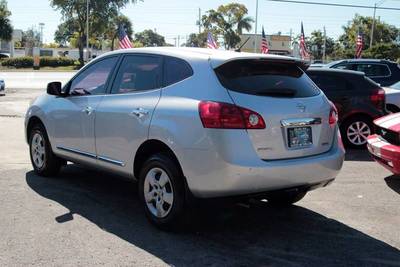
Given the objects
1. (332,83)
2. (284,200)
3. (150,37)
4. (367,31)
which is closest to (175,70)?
(284,200)

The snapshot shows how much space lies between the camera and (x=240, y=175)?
4535mm

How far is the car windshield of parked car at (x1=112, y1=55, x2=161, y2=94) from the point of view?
5.45 metres

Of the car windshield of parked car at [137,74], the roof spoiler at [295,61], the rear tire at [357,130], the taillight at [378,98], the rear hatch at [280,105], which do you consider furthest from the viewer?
the rear tire at [357,130]

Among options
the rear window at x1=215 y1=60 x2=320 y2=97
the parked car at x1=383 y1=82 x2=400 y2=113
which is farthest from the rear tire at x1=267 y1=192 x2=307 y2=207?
the parked car at x1=383 y1=82 x2=400 y2=113

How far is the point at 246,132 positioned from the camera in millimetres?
4605

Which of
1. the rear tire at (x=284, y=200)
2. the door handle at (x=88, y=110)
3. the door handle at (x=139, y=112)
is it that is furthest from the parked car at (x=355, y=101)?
the door handle at (x=139, y=112)

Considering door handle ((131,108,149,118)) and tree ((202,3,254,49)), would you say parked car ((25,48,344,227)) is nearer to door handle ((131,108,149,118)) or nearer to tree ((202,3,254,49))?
door handle ((131,108,149,118))

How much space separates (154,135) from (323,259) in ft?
6.20

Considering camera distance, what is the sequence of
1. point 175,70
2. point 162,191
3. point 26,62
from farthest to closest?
point 26,62, point 175,70, point 162,191

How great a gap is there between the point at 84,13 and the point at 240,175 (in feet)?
218

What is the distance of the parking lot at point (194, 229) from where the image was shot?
14.6 feet

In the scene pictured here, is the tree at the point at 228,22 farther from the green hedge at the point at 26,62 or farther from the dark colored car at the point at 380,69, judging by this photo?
the dark colored car at the point at 380,69

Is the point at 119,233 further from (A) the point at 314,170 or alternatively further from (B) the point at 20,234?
(A) the point at 314,170

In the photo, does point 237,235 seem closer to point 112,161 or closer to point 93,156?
point 112,161
